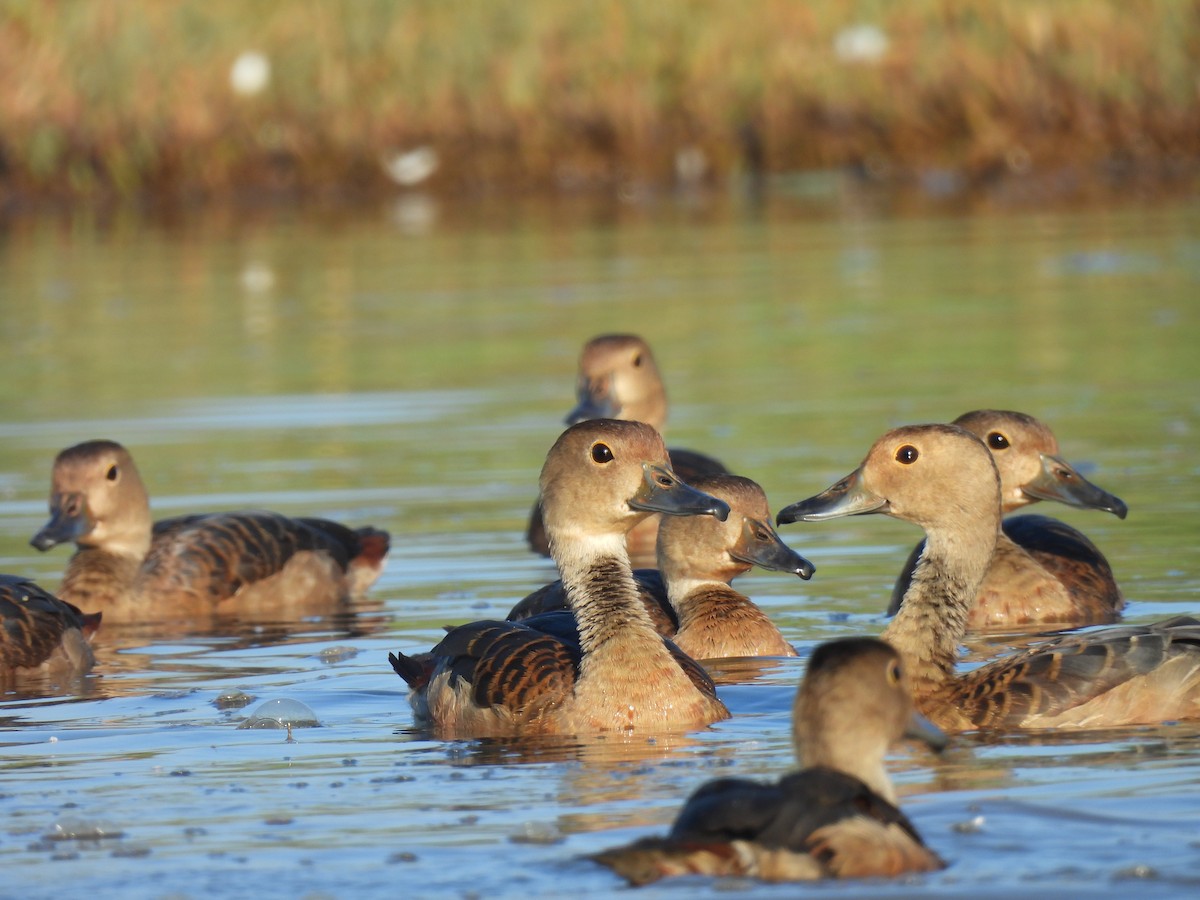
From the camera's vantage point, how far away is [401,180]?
116 ft

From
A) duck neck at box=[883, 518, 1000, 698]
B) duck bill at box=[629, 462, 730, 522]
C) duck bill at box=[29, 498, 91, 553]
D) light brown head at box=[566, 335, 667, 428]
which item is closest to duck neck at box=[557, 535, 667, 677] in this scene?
duck bill at box=[629, 462, 730, 522]

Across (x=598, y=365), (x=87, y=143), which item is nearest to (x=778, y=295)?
(x=598, y=365)

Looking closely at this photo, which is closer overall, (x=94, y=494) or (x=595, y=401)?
(x=94, y=494)

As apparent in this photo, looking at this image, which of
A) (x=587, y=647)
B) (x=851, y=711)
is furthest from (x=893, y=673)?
(x=587, y=647)

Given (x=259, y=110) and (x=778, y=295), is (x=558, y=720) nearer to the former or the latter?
(x=778, y=295)

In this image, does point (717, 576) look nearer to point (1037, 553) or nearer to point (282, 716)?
point (1037, 553)

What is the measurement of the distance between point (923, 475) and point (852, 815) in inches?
126

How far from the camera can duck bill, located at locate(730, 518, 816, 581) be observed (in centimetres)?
987

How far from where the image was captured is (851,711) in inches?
243

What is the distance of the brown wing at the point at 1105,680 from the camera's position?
7.88 metres

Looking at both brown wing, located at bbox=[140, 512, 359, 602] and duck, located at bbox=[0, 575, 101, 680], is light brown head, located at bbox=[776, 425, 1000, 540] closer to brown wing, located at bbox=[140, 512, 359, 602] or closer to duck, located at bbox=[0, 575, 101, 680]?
duck, located at bbox=[0, 575, 101, 680]

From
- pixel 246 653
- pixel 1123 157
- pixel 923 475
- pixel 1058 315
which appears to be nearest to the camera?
pixel 923 475

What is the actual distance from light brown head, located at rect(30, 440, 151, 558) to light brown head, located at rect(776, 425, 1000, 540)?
14.8 feet

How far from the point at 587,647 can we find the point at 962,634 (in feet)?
4.69
